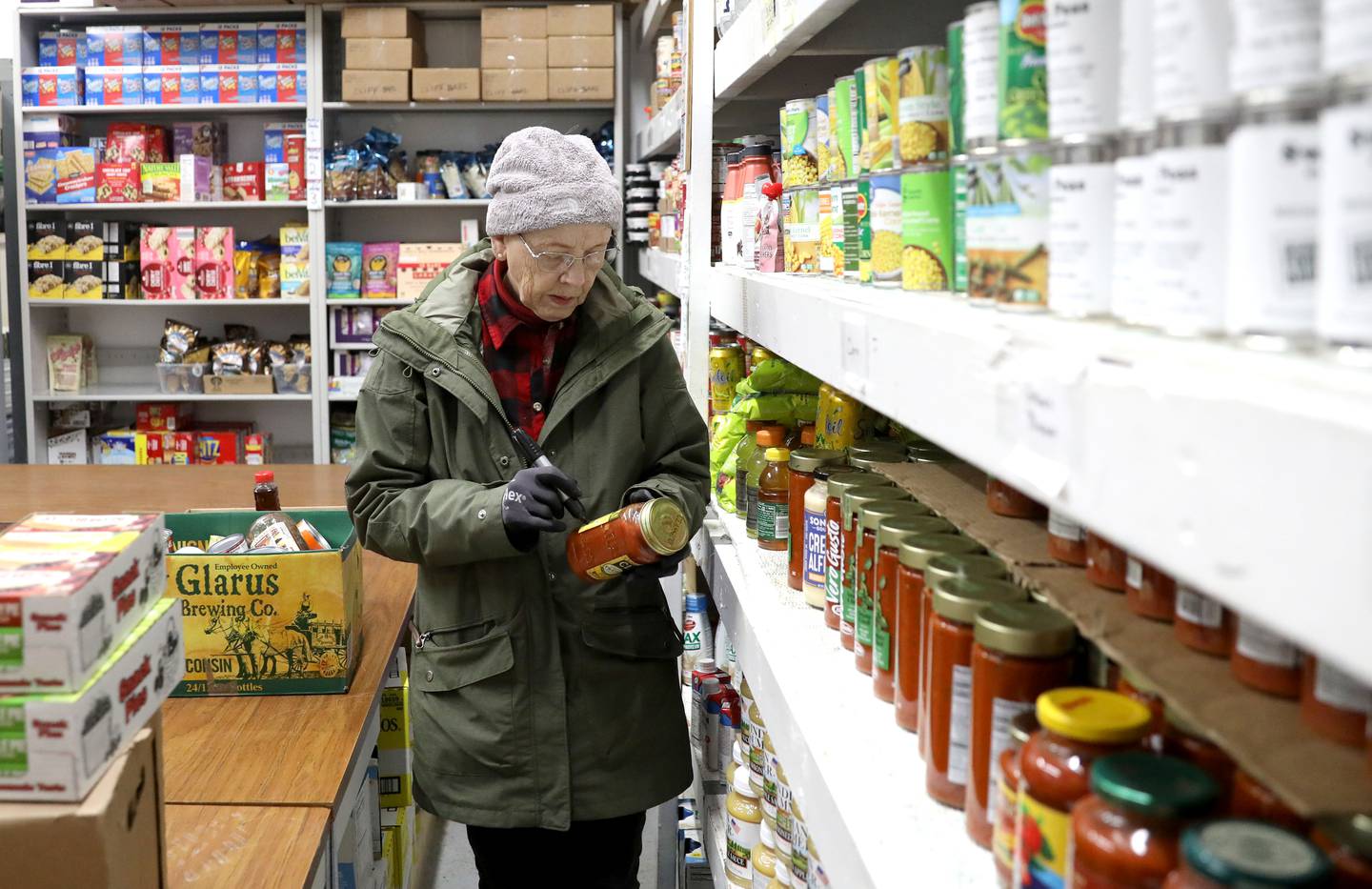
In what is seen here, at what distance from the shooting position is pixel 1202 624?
2.75ft

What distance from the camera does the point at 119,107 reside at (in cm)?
588

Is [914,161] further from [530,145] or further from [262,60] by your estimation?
[262,60]

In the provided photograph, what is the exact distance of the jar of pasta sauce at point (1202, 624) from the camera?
83 centimetres

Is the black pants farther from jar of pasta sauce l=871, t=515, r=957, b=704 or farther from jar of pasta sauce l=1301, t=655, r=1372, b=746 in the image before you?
jar of pasta sauce l=1301, t=655, r=1372, b=746

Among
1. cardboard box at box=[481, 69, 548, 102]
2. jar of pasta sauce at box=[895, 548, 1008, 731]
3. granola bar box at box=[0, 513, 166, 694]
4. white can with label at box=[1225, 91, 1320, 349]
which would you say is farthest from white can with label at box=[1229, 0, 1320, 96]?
cardboard box at box=[481, 69, 548, 102]

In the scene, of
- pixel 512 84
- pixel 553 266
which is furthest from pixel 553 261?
pixel 512 84

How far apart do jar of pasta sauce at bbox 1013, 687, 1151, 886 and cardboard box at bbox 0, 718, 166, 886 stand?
2.90 ft

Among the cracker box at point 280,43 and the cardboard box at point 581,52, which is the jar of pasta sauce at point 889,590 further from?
the cracker box at point 280,43

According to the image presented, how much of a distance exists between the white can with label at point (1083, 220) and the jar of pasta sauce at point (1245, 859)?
32 centimetres

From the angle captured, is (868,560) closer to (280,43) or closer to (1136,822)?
(1136,822)

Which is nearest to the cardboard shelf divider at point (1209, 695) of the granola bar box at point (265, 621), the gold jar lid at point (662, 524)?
the gold jar lid at point (662, 524)

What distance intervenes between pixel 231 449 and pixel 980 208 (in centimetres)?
578

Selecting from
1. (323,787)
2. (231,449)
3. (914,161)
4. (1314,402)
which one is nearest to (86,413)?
(231,449)

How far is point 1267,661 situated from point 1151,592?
0.55 ft
